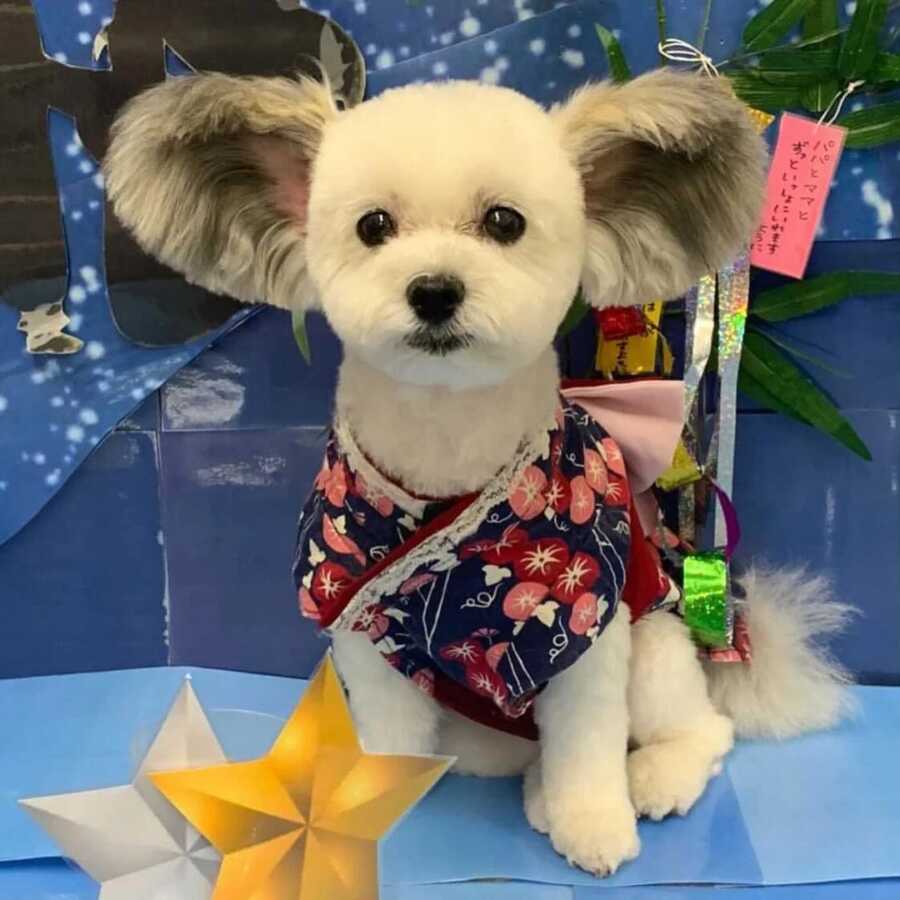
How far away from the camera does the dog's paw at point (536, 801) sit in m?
1.04

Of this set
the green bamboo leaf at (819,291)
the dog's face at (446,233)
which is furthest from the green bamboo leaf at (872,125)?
the dog's face at (446,233)

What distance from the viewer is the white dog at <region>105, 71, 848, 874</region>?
2.54 feet

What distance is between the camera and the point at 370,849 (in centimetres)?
82

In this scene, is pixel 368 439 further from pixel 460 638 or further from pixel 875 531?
pixel 875 531

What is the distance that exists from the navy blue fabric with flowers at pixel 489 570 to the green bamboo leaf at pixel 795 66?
1.47ft

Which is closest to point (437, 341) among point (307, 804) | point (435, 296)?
point (435, 296)

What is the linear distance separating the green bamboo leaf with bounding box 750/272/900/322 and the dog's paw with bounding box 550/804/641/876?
1.75 ft

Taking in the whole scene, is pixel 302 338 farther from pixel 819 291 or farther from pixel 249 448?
pixel 819 291

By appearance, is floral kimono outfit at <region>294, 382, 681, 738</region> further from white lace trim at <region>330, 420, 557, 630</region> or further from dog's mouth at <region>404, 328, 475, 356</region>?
dog's mouth at <region>404, 328, 475, 356</region>

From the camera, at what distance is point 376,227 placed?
0.80 m

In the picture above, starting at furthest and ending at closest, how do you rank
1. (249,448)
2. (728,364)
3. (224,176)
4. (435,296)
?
(249,448), (728,364), (224,176), (435,296)

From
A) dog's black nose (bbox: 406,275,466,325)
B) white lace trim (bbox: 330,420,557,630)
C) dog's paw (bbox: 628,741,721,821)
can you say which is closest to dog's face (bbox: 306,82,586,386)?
dog's black nose (bbox: 406,275,466,325)

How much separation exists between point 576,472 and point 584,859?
1.13 ft

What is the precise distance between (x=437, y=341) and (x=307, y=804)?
0.35 meters
